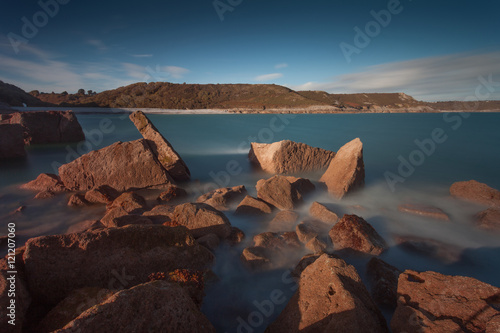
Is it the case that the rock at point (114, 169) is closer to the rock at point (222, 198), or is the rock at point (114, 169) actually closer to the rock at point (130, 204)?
the rock at point (130, 204)

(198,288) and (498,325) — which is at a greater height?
(498,325)

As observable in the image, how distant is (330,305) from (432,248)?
15.8 ft

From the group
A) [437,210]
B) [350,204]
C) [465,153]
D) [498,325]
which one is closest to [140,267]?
[498,325]

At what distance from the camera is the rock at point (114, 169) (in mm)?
8672

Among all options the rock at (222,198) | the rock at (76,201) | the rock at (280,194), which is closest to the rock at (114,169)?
the rock at (76,201)

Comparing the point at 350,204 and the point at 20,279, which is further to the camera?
the point at 350,204

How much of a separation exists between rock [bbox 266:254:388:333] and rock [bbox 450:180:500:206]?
8819 millimetres

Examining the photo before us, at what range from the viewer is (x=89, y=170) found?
8680mm

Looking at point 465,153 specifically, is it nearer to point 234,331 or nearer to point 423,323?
point 423,323

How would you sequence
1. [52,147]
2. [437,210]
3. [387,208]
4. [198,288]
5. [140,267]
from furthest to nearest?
[52,147], [387,208], [437,210], [140,267], [198,288]

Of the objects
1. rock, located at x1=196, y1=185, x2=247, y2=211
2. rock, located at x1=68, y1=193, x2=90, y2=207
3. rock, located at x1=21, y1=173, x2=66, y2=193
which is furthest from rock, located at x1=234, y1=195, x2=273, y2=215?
rock, located at x1=21, y1=173, x2=66, y2=193

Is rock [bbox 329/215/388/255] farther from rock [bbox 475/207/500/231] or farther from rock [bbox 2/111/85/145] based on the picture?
rock [bbox 2/111/85/145]

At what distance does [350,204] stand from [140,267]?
737cm

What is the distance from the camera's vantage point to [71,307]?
275 centimetres
